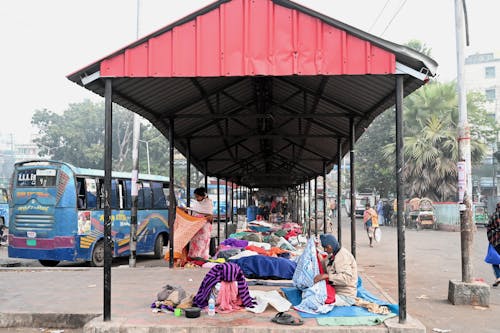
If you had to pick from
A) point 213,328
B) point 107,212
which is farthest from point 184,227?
point 213,328

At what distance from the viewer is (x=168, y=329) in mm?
5504

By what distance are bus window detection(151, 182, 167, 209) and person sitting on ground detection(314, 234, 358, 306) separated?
11.2 meters

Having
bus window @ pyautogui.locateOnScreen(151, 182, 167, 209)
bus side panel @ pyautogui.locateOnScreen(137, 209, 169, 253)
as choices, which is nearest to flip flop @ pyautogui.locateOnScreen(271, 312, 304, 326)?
bus side panel @ pyautogui.locateOnScreen(137, 209, 169, 253)

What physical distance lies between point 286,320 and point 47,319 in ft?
10.9

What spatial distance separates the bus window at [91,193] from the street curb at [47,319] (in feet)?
23.8

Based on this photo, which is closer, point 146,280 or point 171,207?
point 146,280

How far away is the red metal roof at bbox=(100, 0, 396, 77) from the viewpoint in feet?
19.6

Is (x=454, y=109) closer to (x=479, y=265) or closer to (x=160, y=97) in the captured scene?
(x=479, y=265)

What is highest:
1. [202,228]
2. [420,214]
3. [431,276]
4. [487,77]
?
[487,77]

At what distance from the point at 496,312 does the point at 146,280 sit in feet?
20.6

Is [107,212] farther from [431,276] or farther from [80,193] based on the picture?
[431,276]

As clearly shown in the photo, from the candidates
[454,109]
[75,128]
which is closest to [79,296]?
[454,109]

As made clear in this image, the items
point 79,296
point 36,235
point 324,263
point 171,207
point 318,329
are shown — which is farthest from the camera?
point 36,235

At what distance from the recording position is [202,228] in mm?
10930
